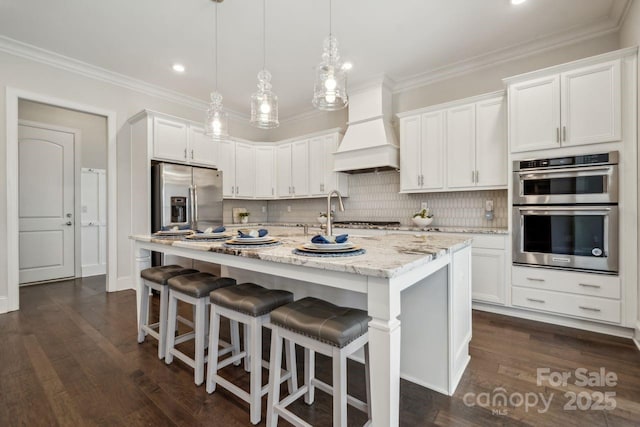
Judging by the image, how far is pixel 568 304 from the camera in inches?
103

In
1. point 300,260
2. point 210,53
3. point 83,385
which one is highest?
point 210,53

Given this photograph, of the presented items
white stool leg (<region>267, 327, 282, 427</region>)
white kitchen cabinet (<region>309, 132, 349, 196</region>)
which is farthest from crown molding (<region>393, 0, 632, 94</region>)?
white stool leg (<region>267, 327, 282, 427</region>)

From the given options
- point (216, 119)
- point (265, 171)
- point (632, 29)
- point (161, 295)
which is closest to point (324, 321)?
point (161, 295)

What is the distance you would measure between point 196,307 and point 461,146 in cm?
320

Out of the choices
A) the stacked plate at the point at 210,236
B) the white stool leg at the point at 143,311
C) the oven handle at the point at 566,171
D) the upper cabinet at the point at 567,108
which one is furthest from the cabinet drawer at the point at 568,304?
the white stool leg at the point at 143,311

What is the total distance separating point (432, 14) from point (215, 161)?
3.43 meters

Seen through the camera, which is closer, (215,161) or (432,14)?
(432,14)

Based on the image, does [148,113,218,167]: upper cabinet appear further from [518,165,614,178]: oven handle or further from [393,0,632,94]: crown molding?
[518,165,614,178]: oven handle

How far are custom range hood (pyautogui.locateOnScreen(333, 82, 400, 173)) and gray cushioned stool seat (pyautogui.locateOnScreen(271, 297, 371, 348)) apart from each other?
2862 mm

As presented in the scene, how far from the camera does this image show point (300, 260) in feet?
4.01

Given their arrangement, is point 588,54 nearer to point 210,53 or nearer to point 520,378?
point 520,378

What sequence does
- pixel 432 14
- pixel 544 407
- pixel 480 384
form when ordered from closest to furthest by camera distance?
pixel 544 407 → pixel 480 384 → pixel 432 14

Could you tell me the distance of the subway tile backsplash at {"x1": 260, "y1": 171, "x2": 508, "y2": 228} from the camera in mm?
3600

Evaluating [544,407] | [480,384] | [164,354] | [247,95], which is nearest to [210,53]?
[247,95]
